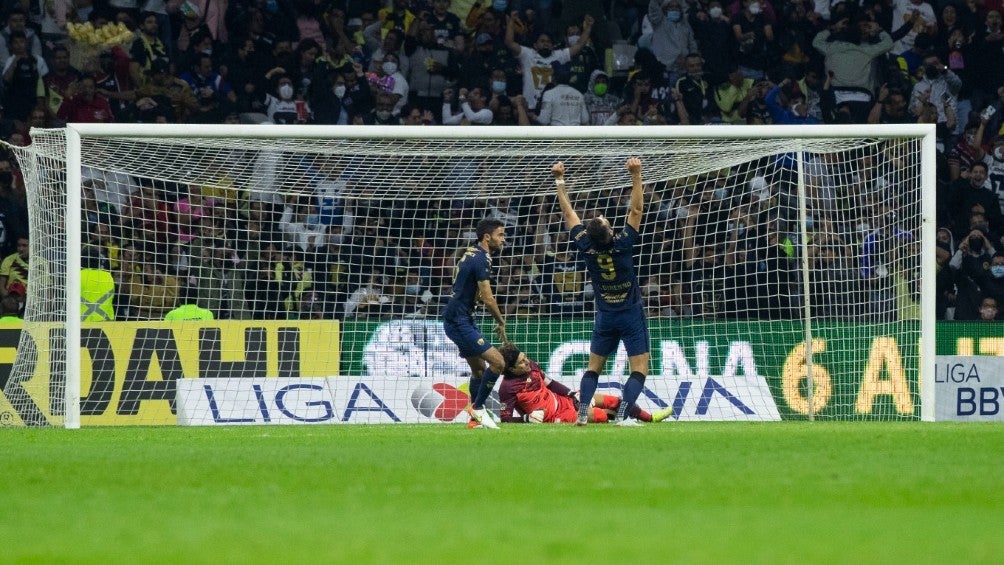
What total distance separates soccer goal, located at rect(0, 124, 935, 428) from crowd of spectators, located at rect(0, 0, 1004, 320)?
0.22ft

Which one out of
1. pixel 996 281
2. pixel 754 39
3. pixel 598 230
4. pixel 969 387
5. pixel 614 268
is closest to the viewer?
pixel 598 230

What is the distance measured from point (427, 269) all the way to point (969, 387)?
6543mm

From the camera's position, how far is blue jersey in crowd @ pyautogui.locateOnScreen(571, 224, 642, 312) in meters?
12.4

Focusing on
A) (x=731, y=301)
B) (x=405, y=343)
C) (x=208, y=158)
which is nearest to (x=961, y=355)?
→ (x=731, y=301)

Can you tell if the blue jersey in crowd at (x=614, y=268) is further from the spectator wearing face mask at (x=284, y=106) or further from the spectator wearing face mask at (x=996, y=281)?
the spectator wearing face mask at (x=284, y=106)

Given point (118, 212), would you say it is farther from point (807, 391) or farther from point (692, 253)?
point (807, 391)

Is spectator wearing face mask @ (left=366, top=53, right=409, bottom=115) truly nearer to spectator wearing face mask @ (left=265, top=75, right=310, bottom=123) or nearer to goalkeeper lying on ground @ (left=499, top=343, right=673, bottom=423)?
spectator wearing face mask @ (left=265, top=75, right=310, bottom=123)

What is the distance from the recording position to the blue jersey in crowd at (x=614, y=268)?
487 inches

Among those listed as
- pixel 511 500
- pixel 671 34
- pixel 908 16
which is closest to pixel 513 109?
pixel 671 34

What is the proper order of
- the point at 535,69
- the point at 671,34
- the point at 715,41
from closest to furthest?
the point at 535,69 < the point at 715,41 < the point at 671,34

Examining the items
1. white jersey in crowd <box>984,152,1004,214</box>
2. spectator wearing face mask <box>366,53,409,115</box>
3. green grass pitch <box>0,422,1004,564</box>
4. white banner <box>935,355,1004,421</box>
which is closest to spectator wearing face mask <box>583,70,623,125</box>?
spectator wearing face mask <box>366,53,409,115</box>

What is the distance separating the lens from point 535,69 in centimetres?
2134

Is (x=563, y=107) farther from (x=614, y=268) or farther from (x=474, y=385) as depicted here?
(x=614, y=268)

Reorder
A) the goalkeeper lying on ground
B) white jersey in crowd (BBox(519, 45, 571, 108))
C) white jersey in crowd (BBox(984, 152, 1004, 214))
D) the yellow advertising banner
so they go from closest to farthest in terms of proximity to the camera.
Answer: the goalkeeper lying on ground < the yellow advertising banner < white jersey in crowd (BBox(519, 45, 571, 108)) < white jersey in crowd (BBox(984, 152, 1004, 214))
